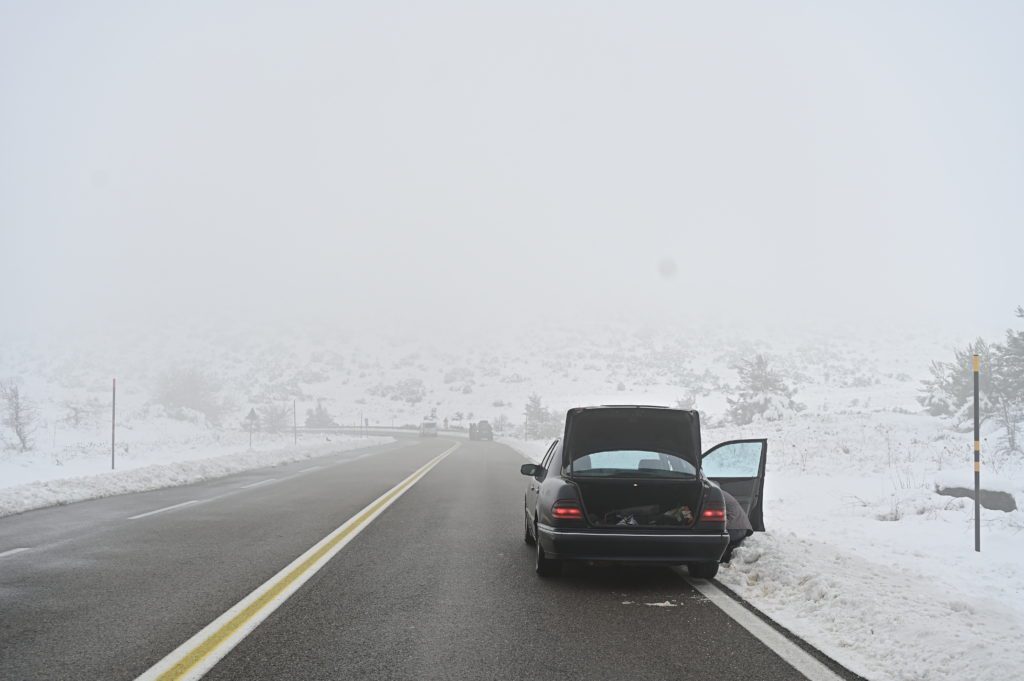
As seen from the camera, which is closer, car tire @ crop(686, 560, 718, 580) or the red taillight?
the red taillight

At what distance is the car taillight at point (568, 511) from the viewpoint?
6.38m

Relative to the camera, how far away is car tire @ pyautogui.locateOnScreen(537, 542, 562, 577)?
22.4ft

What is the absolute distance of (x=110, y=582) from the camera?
6.57 m

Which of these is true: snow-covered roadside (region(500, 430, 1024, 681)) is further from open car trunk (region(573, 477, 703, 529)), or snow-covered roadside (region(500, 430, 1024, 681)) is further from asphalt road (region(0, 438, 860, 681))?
open car trunk (region(573, 477, 703, 529))

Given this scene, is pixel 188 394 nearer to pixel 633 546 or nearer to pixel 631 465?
pixel 631 465

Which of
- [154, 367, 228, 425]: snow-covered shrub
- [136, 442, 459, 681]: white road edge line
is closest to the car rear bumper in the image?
[136, 442, 459, 681]: white road edge line

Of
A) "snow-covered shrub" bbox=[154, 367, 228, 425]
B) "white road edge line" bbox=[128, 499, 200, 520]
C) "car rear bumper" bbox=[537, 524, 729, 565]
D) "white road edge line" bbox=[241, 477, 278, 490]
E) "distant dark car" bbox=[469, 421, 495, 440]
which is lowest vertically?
"distant dark car" bbox=[469, 421, 495, 440]

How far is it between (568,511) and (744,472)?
8.83ft

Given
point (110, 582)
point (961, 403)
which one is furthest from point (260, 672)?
point (961, 403)

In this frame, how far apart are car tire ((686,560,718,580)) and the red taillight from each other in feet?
1.87

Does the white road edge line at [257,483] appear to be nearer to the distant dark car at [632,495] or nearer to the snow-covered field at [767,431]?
the snow-covered field at [767,431]

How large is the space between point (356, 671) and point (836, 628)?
128 inches

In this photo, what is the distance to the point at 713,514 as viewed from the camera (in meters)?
6.39

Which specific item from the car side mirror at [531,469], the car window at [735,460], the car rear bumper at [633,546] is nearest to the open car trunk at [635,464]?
the car rear bumper at [633,546]
